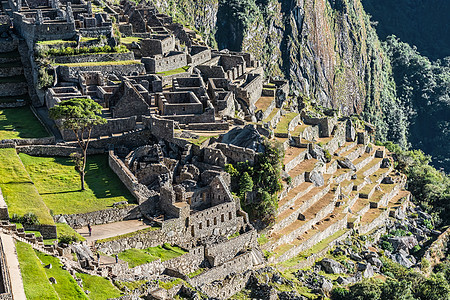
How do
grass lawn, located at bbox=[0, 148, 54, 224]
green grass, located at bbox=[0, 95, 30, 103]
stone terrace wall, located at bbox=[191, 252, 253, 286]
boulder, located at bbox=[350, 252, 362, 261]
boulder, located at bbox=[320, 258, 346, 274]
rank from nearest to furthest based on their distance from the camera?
grass lawn, located at bbox=[0, 148, 54, 224] → stone terrace wall, located at bbox=[191, 252, 253, 286] → boulder, located at bbox=[320, 258, 346, 274] → boulder, located at bbox=[350, 252, 362, 261] → green grass, located at bbox=[0, 95, 30, 103]

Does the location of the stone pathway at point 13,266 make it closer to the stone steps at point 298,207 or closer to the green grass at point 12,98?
the stone steps at point 298,207

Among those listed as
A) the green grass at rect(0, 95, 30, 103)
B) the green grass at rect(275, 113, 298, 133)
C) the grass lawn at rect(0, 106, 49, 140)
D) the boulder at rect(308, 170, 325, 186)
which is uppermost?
the green grass at rect(0, 95, 30, 103)

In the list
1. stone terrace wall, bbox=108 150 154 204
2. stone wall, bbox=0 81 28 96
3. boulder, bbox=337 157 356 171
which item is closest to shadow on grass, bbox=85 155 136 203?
stone terrace wall, bbox=108 150 154 204

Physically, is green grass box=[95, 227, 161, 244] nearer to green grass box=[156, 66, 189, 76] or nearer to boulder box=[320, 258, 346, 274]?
boulder box=[320, 258, 346, 274]

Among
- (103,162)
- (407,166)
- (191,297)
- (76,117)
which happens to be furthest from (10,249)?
(407,166)

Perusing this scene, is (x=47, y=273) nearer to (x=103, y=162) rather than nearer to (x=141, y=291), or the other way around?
(x=141, y=291)

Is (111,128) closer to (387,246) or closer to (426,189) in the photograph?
(387,246)
